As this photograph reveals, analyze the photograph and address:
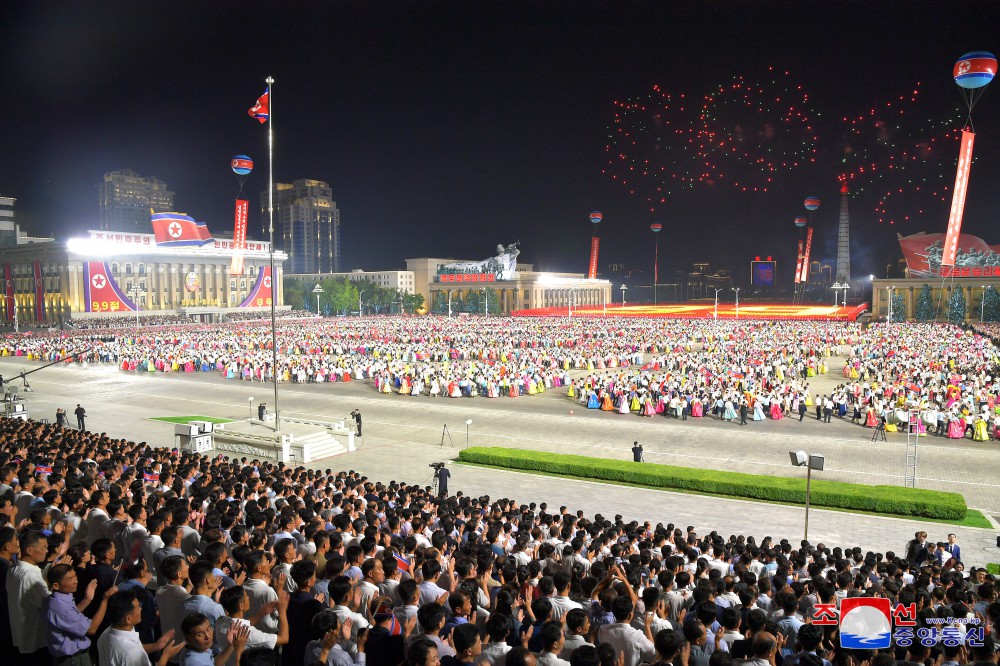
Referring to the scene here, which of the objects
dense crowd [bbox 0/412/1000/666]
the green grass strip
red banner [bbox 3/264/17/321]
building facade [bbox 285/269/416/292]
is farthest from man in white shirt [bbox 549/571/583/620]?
building facade [bbox 285/269/416/292]

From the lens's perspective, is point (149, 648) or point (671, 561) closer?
point (149, 648)

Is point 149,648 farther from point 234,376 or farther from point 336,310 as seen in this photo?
point 336,310

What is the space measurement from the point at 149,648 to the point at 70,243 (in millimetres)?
107380

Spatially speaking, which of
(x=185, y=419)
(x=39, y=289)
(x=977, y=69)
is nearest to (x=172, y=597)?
(x=185, y=419)

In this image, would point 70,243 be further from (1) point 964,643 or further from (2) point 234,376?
(1) point 964,643

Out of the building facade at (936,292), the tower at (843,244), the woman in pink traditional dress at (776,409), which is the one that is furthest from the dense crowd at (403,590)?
the tower at (843,244)

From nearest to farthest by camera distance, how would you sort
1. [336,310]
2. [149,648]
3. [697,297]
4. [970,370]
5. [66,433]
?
[149,648] → [66,433] → [970,370] → [336,310] → [697,297]

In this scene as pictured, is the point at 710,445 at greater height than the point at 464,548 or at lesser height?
lesser

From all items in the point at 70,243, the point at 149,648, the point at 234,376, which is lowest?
the point at 234,376

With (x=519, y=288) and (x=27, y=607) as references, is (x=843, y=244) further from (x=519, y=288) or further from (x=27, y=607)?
(x=27, y=607)

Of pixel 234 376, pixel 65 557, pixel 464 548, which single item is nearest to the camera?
pixel 65 557

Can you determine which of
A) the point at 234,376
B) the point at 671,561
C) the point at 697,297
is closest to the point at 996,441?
the point at 671,561

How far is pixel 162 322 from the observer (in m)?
93.0

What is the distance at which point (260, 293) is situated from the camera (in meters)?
121
